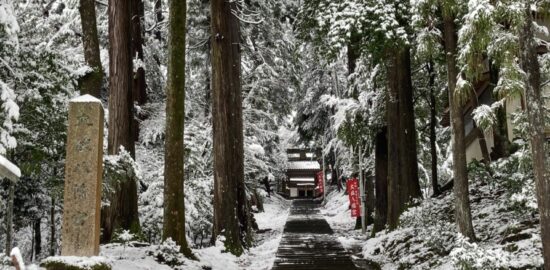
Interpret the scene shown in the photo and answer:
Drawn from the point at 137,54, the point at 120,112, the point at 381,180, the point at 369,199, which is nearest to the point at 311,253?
the point at 381,180

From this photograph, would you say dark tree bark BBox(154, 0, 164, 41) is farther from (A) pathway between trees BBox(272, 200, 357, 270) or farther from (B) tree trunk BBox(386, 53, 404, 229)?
(A) pathway between trees BBox(272, 200, 357, 270)

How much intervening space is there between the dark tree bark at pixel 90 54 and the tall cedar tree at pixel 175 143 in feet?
4.48

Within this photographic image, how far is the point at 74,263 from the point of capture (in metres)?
5.30

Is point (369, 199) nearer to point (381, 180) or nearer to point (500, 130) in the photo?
point (381, 180)

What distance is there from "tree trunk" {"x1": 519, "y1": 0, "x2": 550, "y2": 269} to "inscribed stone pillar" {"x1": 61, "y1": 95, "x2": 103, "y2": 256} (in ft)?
16.5

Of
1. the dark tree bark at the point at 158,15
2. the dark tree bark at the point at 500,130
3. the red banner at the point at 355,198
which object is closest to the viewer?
the dark tree bark at the point at 500,130

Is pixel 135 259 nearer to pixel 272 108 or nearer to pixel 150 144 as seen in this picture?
pixel 150 144

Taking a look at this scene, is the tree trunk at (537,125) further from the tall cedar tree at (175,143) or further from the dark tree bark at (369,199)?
the dark tree bark at (369,199)

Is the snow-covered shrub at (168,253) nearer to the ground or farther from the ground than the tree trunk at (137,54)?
nearer to the ground

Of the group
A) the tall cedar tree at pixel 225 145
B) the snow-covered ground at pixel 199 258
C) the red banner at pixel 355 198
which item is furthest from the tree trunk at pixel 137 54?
the red banner at pixel 355 198

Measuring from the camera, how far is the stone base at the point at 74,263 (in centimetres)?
526

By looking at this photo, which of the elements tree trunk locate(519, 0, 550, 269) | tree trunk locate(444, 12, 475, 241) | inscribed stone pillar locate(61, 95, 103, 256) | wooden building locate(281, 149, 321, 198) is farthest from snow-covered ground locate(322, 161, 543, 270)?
wooden building locate(281, 149, 321, 198)

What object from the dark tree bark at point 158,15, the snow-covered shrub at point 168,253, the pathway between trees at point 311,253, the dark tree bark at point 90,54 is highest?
the dark tree bark at point 158,15

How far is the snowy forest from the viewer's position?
5.84 metres
